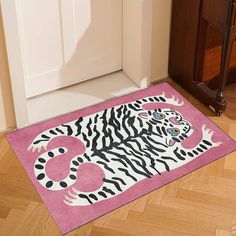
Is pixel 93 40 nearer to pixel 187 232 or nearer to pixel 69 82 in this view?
pixel 69 82

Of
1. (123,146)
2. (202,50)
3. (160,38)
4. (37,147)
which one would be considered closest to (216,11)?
(202,50)

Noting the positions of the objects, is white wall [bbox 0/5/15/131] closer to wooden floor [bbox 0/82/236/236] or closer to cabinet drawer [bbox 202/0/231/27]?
wooden floor [bbox 0/82/236/236]

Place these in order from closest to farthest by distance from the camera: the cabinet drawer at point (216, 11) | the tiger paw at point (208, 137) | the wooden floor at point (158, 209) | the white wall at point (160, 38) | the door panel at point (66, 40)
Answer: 1. the wooden floor at point (158, 209)
2. the cabinet drawer at point (216, 11)
3. the tiger paw at point (208, 137)
4. the door panel at point (66, 40)
5. the white wall at point (160, 38)

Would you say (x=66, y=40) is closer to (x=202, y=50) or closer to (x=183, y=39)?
(x=183, y=39)

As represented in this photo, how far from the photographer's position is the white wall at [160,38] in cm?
309

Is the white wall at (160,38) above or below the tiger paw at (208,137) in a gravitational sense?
above

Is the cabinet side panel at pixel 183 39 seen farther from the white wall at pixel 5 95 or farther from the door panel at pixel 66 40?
the white wall at pixel 5 95

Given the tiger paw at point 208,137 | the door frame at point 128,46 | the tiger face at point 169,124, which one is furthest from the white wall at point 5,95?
the tiger paw at point 208,137

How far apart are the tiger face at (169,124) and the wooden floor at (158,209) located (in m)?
0.28

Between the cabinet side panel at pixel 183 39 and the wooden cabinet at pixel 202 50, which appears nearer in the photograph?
the wooden cabinet at pixel 202 50

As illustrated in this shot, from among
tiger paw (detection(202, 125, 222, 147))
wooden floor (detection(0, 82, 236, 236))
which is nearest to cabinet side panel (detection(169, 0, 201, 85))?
tiger paw (detection(202, 125, 222, 147))

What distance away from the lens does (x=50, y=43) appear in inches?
119

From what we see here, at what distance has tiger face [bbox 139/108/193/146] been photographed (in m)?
2.84

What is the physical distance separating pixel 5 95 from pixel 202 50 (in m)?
1.23
